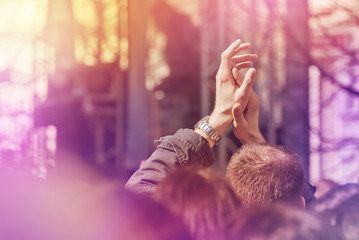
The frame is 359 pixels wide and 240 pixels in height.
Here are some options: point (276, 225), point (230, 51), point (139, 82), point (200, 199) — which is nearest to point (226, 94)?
point (230, 51)

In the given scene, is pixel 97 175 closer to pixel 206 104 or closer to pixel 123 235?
pixel 206 104

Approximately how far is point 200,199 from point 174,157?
1.04ft

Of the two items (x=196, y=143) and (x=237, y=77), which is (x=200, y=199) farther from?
(x=237, y=77)

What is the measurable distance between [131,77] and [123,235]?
501 centimetres

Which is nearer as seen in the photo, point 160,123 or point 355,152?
point 355,152

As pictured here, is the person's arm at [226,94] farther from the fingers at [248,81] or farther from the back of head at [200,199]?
the back of head at [200,199]

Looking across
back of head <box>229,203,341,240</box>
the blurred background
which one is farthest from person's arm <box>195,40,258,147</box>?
the blurred background

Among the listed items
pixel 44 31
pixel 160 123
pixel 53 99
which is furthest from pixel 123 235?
pixel 160 123

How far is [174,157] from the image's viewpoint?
3.47ft

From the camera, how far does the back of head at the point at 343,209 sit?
42.2 inches

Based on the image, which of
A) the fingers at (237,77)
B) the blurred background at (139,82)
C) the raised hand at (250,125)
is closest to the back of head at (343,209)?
the raised hand at (250,125)

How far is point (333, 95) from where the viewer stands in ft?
14.3

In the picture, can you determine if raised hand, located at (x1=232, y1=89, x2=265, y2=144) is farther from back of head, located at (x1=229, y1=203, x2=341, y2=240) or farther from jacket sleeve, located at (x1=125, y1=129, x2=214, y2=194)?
back of head, located at (x1=229, y1=203, x2=341, y2=240)

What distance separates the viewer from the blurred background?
4.17 metres
